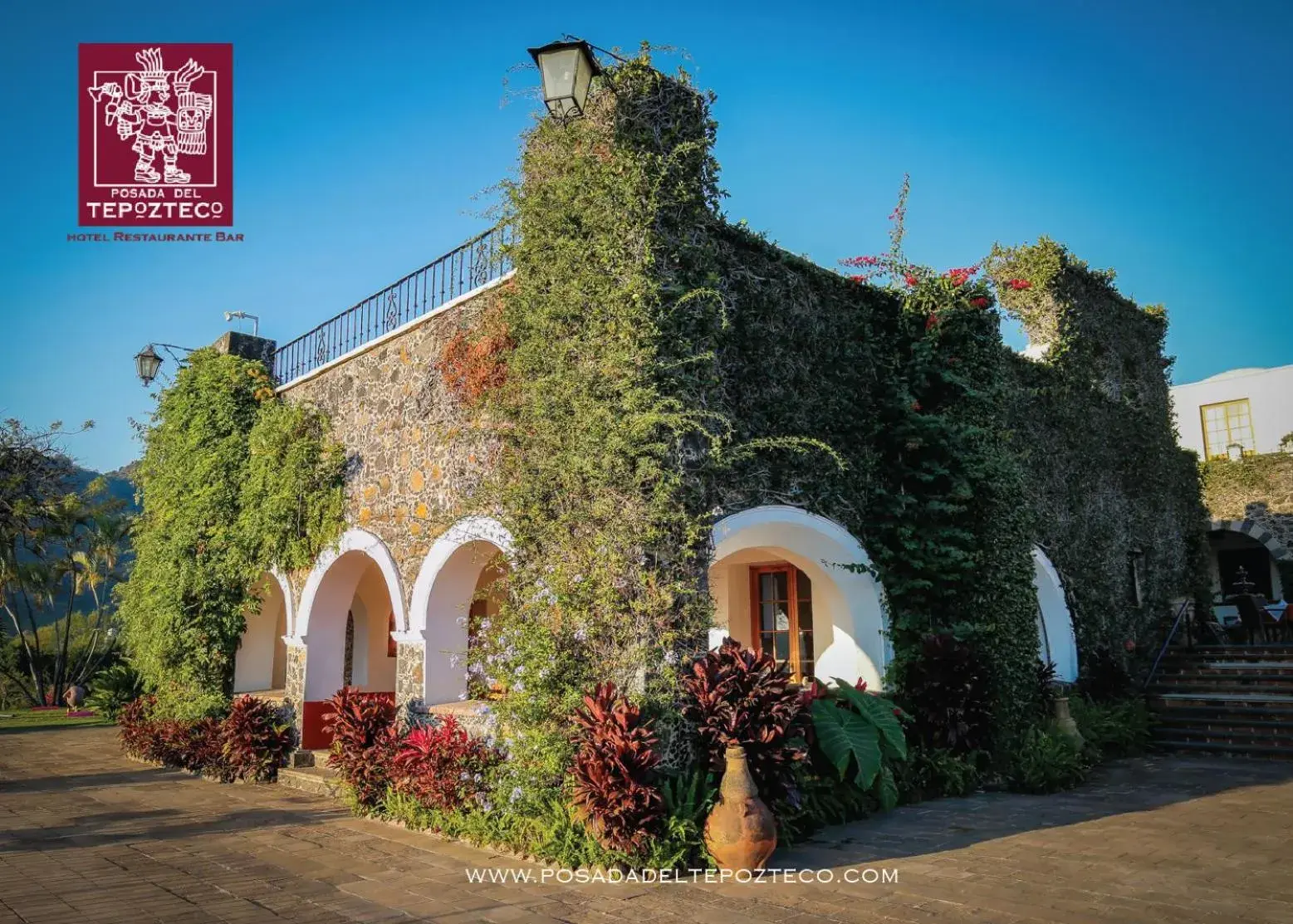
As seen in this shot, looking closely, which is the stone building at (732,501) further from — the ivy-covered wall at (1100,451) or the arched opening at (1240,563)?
the arched opening at (1240,563)

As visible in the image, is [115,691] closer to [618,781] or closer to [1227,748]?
[618,781]

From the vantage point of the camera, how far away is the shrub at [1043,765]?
8227 mm

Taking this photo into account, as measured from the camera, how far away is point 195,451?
12.2 metres

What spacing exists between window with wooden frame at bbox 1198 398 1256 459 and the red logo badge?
68.5 feet

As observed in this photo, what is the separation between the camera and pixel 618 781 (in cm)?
569

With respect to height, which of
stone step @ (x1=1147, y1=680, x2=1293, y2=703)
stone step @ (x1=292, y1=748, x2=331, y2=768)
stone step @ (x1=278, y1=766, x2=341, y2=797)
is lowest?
stone step @ (x1=278, y1=766, x2=341, y2=797)

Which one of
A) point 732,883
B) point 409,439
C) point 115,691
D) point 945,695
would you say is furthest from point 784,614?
point 115,691

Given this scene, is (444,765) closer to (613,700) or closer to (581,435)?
(613,700)

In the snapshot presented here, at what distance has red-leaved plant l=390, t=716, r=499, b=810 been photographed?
7.00m

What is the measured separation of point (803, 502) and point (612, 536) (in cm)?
232

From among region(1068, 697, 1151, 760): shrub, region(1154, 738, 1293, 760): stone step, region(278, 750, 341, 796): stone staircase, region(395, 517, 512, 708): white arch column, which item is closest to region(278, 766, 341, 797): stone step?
region(278, 750, 341, 796): stone staircase

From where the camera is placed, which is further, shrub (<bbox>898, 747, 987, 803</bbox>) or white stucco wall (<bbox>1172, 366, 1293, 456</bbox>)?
white stucco wall (<bbox>1172, 366, 1293, 456</bbox>)

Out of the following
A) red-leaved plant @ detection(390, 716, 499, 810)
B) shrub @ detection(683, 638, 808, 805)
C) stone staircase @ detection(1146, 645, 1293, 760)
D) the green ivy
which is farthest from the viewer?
the green ivy

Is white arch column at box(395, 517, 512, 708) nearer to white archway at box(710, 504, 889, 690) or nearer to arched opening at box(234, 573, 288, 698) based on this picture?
white archway at box(710, 504, 889, 690)
